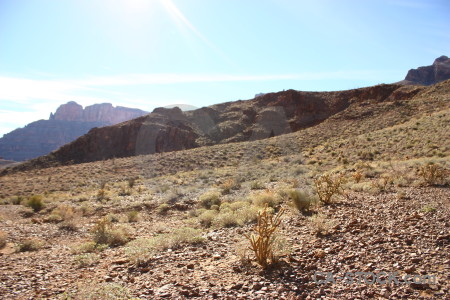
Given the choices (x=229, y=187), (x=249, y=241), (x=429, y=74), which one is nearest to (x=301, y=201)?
(x=249, y=241)

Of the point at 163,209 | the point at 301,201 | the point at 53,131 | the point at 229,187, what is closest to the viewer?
the point at 301,201

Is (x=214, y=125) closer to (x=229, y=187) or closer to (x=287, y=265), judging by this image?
(x=229, y=187)

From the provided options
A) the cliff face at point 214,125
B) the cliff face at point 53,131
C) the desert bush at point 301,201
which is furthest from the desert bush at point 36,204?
the cliff face at point 53,131

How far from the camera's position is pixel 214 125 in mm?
55719

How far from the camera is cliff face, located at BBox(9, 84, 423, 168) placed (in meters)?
49.8

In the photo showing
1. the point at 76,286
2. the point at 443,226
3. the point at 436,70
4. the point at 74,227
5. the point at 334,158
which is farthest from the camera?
the point at 436,70

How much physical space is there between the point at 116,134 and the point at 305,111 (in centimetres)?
3744

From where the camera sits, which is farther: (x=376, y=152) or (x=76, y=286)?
(x=376, y=152)

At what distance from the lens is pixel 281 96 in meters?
59.2

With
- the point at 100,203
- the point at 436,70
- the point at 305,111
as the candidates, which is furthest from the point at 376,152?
the point at 436,70

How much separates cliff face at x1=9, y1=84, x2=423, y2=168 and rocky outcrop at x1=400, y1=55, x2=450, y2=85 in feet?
167

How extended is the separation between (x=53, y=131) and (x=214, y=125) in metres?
140

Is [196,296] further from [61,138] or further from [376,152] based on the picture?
[61,138]

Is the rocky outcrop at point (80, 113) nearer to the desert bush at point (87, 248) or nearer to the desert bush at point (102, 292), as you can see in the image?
the desert bush at point (87, 248)
